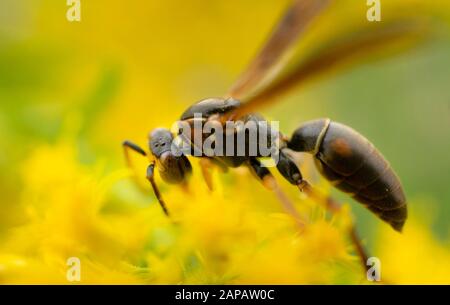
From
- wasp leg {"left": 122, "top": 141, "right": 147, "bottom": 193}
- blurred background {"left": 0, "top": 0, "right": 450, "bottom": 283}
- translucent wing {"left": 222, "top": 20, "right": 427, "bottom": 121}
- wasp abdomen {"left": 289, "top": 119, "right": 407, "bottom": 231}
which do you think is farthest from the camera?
blurred background {"left": 0, "top": 0, "right": 450, "bottom": 283}

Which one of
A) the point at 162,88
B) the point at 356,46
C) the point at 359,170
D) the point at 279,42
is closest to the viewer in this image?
the point at 356,46

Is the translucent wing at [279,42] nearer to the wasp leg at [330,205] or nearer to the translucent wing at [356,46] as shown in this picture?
the wasp leg at [330,205]

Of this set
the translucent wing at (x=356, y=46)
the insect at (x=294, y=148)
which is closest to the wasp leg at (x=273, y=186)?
the insect at (x=294, y=148)

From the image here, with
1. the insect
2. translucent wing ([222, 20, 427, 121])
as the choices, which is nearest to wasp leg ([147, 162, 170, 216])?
the insect

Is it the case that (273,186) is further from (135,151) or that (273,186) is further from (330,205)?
(135,151)

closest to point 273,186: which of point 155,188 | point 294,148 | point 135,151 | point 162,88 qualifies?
point 294,148

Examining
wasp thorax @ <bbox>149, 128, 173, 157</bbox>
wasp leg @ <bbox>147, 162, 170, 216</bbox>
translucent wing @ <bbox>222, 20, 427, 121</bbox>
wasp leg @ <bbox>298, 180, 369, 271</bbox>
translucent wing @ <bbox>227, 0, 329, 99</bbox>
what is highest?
translucent wing @ <bbox>227, 0, 329, 99</bbox>

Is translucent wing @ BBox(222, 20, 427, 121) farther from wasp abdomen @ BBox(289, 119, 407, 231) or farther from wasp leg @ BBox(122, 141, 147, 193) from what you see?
wasp leg @ BBox(122, 141, 147, 193)
